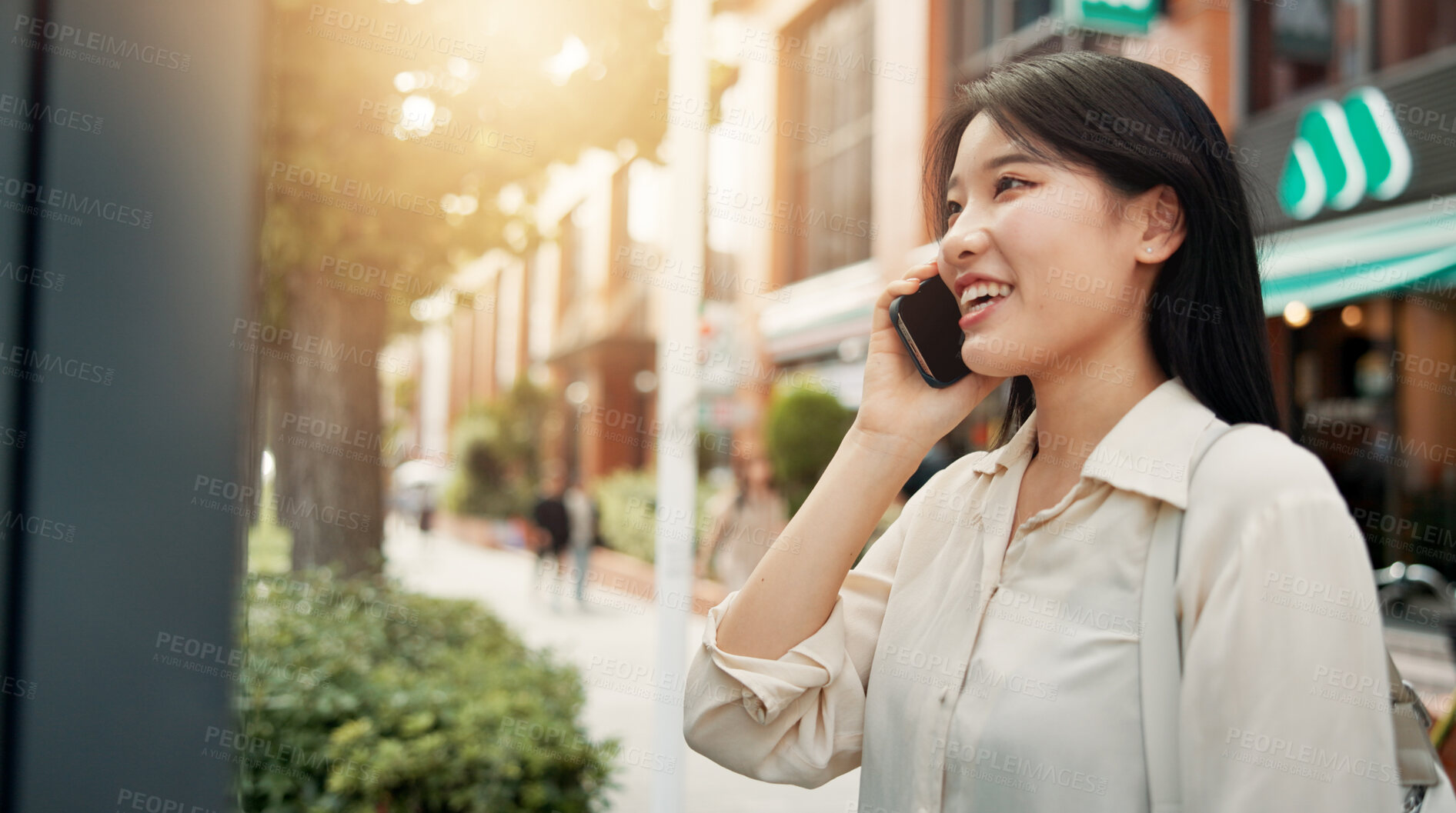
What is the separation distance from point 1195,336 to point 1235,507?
0.32m

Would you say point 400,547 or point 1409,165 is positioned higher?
point 1409,165

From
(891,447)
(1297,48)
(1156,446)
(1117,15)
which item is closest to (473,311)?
(1117,15)

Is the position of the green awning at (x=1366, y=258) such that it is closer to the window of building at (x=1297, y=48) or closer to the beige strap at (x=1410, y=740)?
the window of building at (x=1297, y=48)

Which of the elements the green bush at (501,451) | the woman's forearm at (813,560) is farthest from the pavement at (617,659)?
the green bush at (501,451)

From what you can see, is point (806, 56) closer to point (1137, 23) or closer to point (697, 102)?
point (1137, 23)

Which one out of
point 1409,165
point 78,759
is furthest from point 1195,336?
point 1409,165

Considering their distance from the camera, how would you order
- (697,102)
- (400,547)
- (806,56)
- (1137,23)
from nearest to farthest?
1. (697,102)
2. (1137,23)
3. (806,56)
4. (400,547)

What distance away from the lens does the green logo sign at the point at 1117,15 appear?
9617 mm

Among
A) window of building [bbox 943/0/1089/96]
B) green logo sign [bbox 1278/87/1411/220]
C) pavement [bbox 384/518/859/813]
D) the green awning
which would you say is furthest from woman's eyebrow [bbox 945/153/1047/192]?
window of building [bbox 943/0/1089/96]

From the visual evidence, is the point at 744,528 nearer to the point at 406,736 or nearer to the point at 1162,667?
the point at 406,736

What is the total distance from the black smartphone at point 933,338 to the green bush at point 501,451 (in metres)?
23.4

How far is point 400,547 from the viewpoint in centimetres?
2634

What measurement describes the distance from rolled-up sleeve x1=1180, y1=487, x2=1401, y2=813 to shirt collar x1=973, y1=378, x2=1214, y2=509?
12cm

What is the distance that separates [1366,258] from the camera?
7.34 metres
